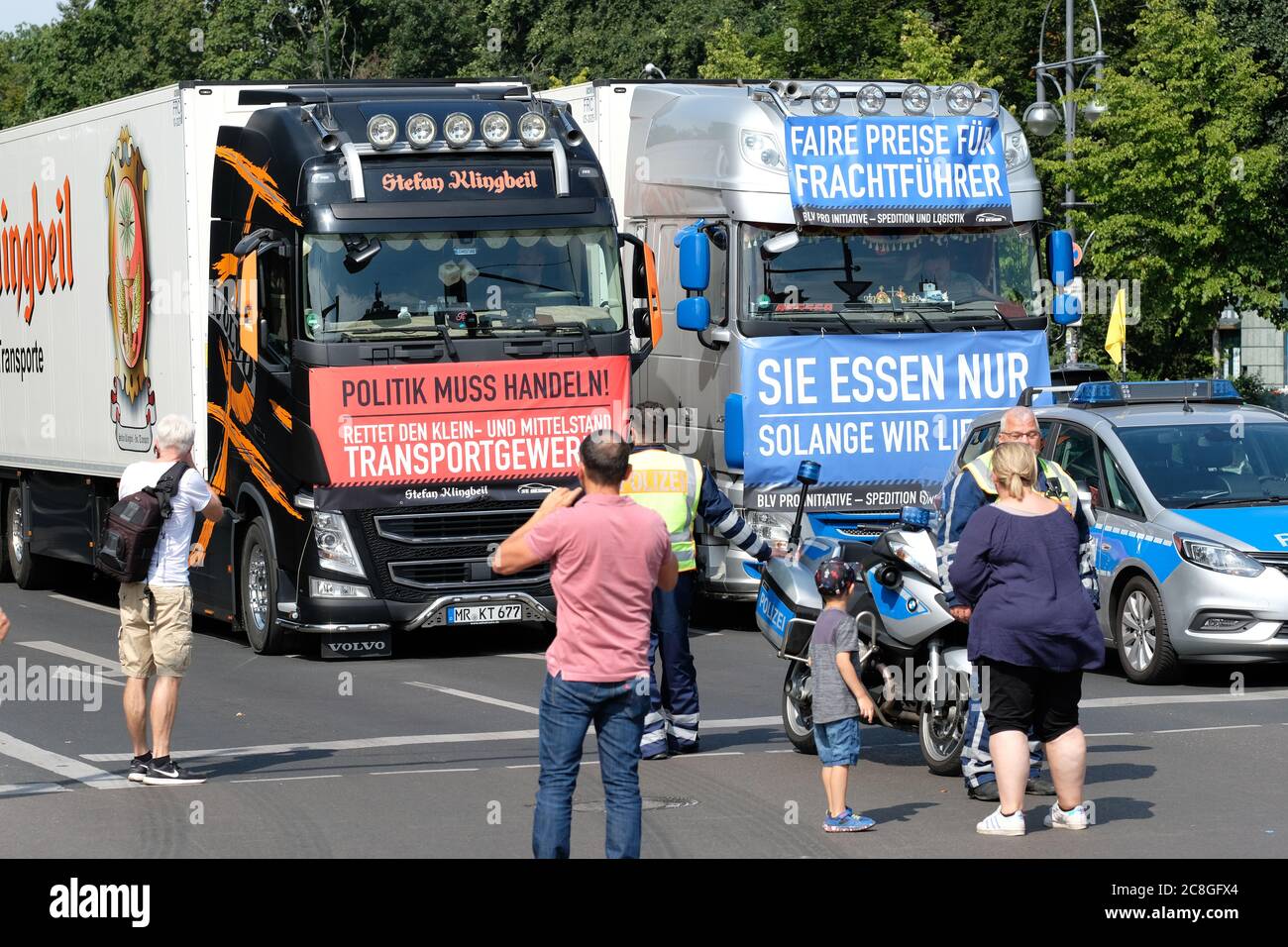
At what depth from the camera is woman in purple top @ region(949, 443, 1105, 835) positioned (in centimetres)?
853

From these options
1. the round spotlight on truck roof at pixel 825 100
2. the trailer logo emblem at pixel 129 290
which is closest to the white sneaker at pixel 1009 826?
the round spotlight on truck roof at pixel 825 100

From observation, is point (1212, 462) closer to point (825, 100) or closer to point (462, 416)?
point (825, 100)

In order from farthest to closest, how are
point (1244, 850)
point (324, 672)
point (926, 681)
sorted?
point (324, 672) < point (926, 681) < point (1244, 850)

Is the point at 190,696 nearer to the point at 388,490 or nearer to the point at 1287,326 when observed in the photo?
the point at 388,490

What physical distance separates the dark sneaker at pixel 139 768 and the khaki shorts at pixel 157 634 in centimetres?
40

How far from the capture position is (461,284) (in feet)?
49.5

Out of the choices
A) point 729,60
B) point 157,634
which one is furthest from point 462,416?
point 729,60

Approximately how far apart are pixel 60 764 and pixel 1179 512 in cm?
725

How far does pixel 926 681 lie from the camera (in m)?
10.1

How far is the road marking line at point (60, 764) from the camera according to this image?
10.3 m

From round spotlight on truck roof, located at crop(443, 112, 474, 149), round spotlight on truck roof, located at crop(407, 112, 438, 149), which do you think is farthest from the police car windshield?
round spotlight on truck roof, located at crop(407, 112, 438, 149)

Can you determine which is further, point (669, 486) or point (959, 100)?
point (959, 100)

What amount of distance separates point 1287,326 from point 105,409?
2367 centimetres
